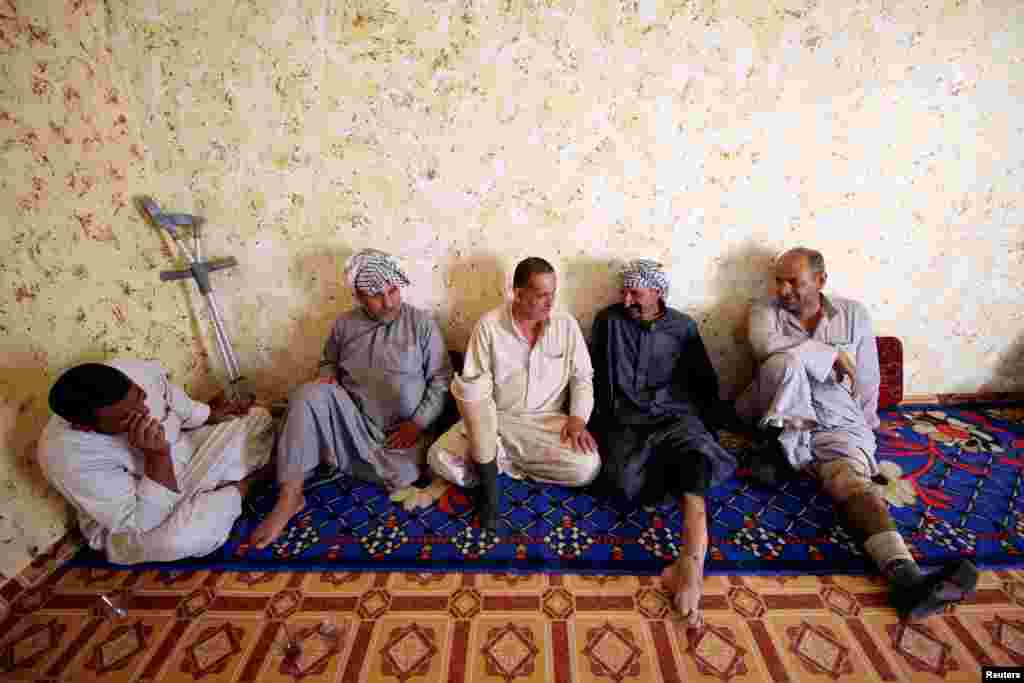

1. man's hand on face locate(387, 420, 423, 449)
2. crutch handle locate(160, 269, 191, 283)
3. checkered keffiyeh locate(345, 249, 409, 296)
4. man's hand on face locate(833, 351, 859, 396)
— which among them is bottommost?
man's hand on face locate(387, 420, 423, 449)

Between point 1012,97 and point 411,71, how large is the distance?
10.7ft

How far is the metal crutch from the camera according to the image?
2.13m

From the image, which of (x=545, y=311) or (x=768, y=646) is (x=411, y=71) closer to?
(x=545, y=311)

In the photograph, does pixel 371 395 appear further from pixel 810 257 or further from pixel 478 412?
pixel 810 257

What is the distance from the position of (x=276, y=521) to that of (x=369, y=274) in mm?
1304

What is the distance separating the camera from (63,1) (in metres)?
1.82

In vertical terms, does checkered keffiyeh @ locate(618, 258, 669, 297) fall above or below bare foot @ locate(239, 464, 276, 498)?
above

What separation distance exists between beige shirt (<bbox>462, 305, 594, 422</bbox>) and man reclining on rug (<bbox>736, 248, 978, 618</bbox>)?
40.2 inches

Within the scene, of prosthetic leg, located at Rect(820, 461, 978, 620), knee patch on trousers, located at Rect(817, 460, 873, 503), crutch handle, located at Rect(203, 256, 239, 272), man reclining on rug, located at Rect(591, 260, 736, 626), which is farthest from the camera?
crutch handle, located at Rect(203, 256, 239, 272)

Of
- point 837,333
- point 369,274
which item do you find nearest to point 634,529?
point 837,333

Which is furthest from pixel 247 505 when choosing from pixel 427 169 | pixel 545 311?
pixel 427 169

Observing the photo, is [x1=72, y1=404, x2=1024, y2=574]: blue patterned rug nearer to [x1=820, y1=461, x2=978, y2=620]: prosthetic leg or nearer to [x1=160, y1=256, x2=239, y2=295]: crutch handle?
[x1=820, y1=461, x2=978, y2=620]: prosthetic leg

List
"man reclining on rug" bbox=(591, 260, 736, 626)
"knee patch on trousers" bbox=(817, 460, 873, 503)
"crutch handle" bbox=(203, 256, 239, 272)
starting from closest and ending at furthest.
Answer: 1. "knee patch on trousers" bbox=(817, 460, 873, 503)
2. "man reclining on rug" bbox=(591, 260, 736, 626)
3. "crutch handle" bbox=(203, 256, 239, 272)

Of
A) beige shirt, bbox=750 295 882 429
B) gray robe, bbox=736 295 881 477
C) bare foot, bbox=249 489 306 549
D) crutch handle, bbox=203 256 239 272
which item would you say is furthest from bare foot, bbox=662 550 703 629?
crutch handle, bbox=203 256 239 272
